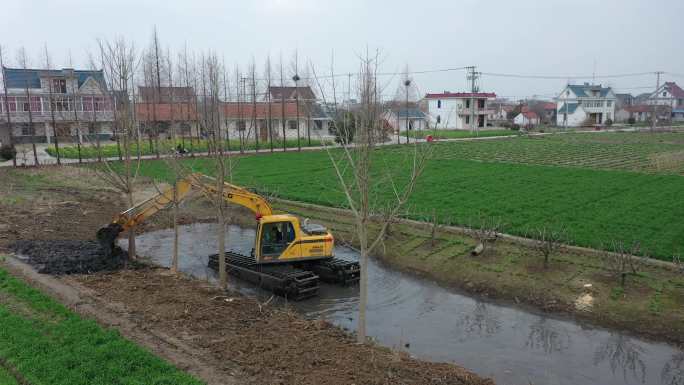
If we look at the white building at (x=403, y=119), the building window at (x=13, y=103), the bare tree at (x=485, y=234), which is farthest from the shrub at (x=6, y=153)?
the bare tree at (x=485, y=234)

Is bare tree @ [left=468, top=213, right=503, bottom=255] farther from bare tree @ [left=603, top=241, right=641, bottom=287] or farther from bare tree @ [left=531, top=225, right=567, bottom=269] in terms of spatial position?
bare tree @ [left=603, top=241, right=641, bottom=287]

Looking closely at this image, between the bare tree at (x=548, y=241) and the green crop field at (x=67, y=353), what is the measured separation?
33.7ft

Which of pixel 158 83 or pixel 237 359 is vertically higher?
pixel 158 83

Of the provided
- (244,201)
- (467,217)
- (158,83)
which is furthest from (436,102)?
(244,201)

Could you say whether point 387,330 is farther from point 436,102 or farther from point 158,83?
point 436,102

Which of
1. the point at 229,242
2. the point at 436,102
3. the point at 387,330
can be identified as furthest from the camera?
the point at 436,102

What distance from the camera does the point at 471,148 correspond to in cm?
4656

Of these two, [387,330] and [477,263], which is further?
[477,263]

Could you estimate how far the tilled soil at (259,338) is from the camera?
26.6 feet

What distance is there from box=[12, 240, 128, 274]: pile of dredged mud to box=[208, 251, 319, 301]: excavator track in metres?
3.11

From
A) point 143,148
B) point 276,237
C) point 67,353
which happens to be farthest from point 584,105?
point 67,353

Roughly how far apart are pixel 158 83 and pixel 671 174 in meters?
34.3

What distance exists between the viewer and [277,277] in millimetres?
13242

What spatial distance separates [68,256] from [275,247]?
230 inches
